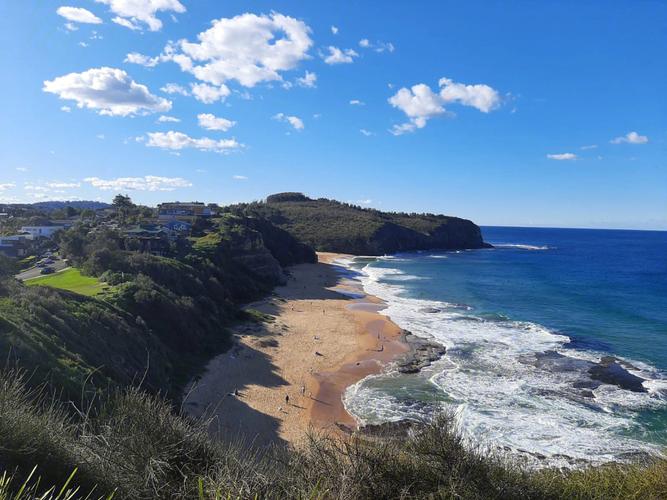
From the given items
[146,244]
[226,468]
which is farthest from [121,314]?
[226,468]

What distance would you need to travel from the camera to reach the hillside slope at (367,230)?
104312 millimetres

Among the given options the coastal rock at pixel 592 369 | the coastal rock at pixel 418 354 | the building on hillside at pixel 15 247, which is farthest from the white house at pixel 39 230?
the coastal rock at pixel 592 369

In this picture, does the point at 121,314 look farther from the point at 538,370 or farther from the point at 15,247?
the point at 15,247

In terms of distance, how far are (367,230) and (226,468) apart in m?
103

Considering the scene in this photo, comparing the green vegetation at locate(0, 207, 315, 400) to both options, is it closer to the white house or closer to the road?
the road

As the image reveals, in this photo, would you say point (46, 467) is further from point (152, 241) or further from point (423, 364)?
point (152, 241)

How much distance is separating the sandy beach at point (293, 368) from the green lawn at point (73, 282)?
877 centimetres

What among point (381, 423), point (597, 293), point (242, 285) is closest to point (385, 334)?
point (381, 423)

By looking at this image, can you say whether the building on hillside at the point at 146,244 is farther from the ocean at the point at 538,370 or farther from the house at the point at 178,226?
the ocean at the point at 538,370

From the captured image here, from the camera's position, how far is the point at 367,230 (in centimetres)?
10812

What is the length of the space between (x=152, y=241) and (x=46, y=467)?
130ft

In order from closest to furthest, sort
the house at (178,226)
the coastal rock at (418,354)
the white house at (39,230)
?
the coastal rock at (418,354) → the house at (178,226) → the white house at (39,230)

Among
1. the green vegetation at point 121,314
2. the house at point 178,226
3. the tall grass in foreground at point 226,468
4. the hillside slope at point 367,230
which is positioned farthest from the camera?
the hillside slope at point 367,230

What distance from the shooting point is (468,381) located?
948 inches
